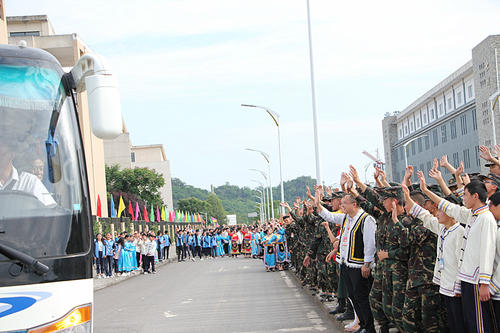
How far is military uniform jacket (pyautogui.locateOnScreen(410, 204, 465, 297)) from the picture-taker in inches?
258

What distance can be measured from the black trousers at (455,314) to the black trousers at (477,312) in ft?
1.00

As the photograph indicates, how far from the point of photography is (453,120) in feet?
220

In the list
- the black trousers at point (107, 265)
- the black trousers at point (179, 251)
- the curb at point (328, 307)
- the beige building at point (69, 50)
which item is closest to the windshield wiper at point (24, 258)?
the curb at point (328, 307)

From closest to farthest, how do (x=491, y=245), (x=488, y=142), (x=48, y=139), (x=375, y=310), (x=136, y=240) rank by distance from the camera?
(x=48, y=139), (x=491, y=245), (x=375, y=310), (x=136, y=240), (x=488, y=142)

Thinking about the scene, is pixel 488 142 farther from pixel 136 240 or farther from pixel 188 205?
pixel 188 205

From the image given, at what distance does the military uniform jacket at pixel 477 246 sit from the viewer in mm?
5875

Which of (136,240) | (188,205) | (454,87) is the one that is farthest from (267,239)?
(188,205)

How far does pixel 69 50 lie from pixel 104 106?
44.9m

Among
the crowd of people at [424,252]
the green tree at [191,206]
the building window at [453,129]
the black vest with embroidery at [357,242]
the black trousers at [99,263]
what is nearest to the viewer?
the crowd of people at [424,252]

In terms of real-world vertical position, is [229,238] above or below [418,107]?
below

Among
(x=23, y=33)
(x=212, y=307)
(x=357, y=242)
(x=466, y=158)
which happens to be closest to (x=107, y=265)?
(x=212, y=307)

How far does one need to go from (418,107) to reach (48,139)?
7861cm

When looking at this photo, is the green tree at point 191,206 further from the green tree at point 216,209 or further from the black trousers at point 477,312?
the black trousers at point 477,312

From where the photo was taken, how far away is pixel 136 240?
98.1 feet
